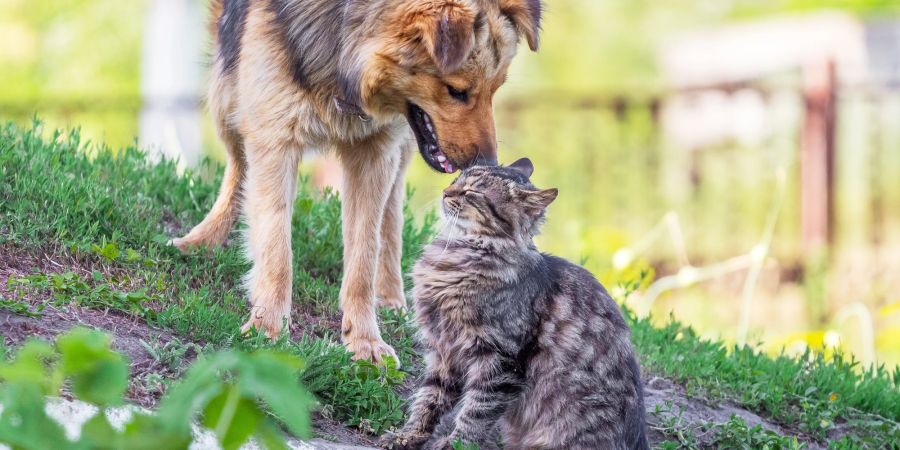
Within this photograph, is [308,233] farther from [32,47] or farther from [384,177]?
[32,47]

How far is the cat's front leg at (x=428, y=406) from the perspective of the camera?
4078 millimetres

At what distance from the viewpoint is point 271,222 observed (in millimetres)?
4746

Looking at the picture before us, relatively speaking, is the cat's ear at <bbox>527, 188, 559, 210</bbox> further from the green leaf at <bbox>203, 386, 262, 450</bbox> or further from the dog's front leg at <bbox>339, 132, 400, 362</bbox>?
the green leaf at <bbox>203, 386, 262, 450</bbox>

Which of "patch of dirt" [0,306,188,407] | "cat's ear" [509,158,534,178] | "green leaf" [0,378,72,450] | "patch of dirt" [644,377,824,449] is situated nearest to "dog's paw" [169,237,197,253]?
"patch of dirt" [0,306,188,407]

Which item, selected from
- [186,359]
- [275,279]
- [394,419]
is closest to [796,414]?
[394,419]

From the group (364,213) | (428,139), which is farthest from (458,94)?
(364,213)

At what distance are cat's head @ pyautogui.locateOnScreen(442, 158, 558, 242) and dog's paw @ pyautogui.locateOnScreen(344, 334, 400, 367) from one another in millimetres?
763

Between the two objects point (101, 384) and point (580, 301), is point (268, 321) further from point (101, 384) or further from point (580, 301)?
point (101, 384)

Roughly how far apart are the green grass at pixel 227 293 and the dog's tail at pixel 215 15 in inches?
33.8

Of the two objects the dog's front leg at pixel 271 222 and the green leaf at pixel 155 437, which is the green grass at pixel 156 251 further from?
the green leaf at pixel 155 437

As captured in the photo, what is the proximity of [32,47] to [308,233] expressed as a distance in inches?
532

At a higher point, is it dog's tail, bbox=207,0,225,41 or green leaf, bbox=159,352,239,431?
dog's tail, bbox=207,0,225,41

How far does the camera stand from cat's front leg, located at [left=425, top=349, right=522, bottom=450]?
3965 mm

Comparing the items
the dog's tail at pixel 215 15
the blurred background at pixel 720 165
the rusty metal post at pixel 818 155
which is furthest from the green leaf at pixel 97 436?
the rusty metal post at pixel 818 155
